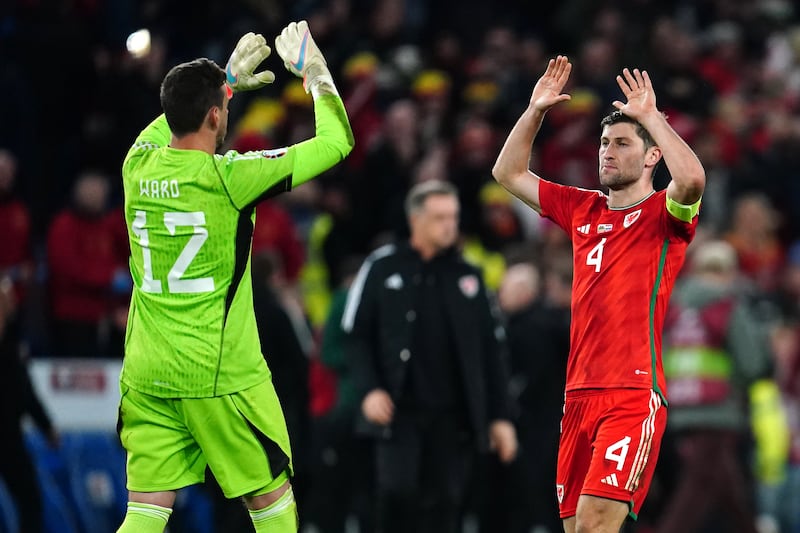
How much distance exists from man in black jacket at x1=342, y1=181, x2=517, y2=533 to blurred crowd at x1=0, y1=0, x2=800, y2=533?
3.26ft

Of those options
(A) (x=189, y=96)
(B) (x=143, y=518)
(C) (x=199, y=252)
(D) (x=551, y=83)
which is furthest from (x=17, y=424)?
(D) (x=551, y=83)

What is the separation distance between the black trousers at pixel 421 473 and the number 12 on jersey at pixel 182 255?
150 inches

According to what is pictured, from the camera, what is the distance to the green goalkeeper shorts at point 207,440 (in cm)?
704

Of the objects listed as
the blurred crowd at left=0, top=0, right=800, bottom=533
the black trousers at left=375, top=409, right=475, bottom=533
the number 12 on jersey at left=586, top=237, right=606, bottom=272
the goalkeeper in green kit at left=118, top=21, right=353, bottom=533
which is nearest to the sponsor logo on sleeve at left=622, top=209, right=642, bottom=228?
the number 12 on jersey at left=586, top=237, right=606, bottom=272

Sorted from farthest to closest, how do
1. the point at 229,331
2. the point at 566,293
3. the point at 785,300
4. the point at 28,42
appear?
the point at 785,300, the point at 28,42, the point at 566,293, the point at 229,331

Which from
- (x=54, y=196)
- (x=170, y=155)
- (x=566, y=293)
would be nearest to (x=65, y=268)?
(x=54, y=196)

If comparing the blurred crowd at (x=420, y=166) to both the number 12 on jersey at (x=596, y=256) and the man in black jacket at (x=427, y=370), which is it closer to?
the man in black jacket at (x=427, y=370)

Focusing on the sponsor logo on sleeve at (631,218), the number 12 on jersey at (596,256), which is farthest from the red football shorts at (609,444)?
the sponsor logo on sleeve at (631,218)

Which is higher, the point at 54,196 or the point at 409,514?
the point at 54,196

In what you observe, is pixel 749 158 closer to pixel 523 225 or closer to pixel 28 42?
pixel 523 225

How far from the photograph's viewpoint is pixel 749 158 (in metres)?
18.2

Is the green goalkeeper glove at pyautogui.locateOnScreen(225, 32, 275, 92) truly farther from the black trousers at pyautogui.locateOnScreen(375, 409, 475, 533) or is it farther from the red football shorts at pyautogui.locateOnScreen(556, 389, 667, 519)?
the black trousers at pyautogui.locateOnScreen(375, 409, 475, 533)

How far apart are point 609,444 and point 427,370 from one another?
138 inches

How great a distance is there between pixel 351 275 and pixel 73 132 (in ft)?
12.6
